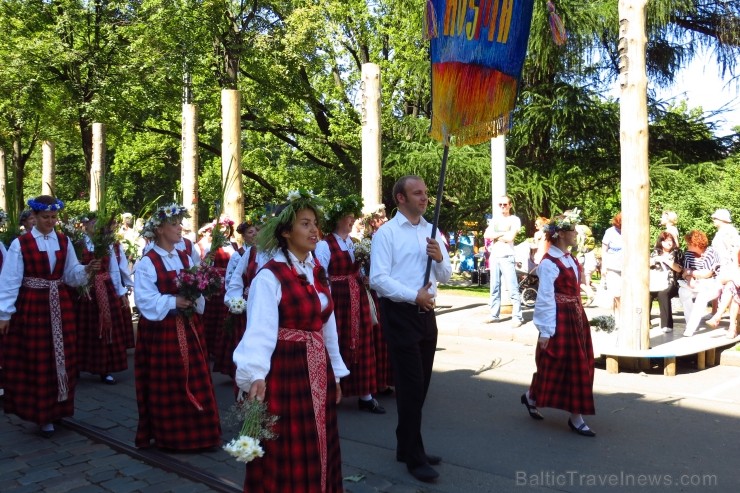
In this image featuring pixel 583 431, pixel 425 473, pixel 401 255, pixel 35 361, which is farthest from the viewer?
pixel 35 361

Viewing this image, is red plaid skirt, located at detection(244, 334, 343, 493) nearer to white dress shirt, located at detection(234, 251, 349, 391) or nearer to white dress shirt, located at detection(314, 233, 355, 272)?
white dress shirt, located at detection(234, 251, 349, 391)

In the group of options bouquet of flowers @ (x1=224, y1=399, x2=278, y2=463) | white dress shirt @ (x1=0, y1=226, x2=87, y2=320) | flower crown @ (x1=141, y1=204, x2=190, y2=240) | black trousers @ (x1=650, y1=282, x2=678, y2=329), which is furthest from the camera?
black trousers @ (x1=650, y1=282, x2=678, y2=329)

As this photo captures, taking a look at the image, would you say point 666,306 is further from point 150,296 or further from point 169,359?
point 150,296

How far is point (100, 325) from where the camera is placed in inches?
337

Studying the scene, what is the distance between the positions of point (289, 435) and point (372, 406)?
11.1ft

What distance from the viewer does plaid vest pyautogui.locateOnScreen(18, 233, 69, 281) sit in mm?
6531

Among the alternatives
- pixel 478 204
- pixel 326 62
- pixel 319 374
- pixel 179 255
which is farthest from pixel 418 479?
pixel 326 62

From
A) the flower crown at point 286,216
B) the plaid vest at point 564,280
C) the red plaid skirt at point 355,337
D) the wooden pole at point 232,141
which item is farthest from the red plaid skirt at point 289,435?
the wooden pole at point 232,141

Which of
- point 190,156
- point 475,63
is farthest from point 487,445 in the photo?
point 190,156

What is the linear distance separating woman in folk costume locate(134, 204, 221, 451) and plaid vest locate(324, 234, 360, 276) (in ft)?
5.89

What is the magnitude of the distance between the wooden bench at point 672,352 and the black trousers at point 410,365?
170 inches

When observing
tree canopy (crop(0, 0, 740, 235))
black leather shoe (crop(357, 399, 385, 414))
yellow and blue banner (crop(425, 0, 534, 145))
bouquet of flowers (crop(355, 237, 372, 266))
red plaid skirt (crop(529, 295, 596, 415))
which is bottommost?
black leather shoe (crop(357, 399, 385, 414))

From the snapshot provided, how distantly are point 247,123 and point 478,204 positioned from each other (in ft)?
35.8

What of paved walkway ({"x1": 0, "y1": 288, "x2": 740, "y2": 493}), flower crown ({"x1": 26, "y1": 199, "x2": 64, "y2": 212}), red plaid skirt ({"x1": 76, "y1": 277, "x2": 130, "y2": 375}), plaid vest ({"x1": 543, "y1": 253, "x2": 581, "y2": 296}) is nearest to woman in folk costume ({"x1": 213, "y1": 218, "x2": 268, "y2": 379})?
paved walkway ({"x1": 0, "y1": 288, "x2": 740, "y2": 493})
